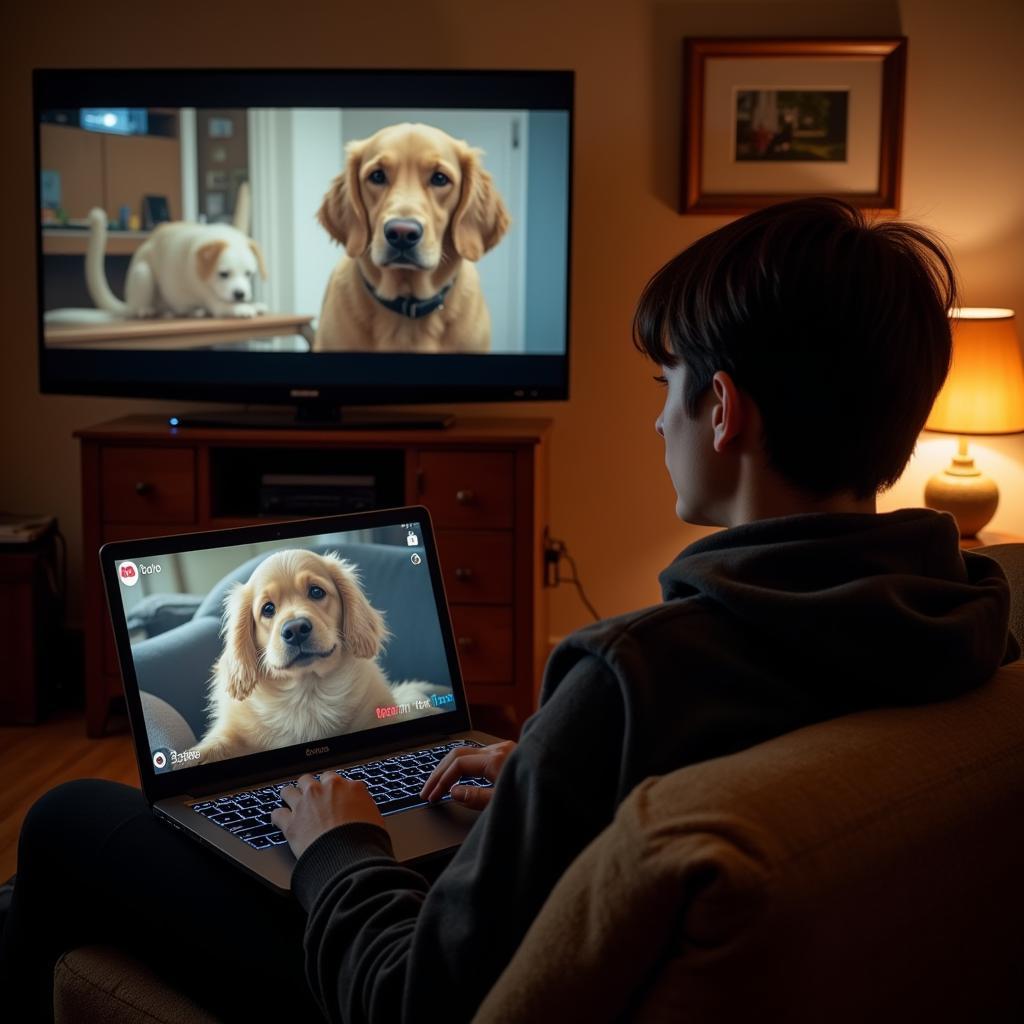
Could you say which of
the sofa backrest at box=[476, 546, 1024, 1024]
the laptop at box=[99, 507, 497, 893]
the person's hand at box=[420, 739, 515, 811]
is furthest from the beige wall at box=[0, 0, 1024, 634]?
the sofa backrest at box=[476, 546, 1024, 1024]

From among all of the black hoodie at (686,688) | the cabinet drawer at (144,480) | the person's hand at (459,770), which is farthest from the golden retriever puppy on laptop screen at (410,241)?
the black hoodie at (686,688)

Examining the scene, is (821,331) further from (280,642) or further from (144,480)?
(144,480)

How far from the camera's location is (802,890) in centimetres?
62

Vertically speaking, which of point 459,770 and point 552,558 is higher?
point 459,770

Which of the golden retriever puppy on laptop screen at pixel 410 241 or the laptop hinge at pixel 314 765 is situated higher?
the golden retriever puppy on laptop screen at pixel 410 241

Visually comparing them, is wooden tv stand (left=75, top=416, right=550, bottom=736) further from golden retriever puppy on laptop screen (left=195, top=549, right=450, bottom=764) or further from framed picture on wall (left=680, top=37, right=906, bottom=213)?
golden retriever puppy on laptop screen (left=195, top=549, right=450, bottom=764)

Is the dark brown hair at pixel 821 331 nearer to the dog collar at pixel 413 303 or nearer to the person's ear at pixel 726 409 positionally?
the person's ear at pixel 726 409

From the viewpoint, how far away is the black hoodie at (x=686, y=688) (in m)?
0.80

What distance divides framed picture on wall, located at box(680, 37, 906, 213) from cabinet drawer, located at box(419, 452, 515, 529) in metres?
0.94

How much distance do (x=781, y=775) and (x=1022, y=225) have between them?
3.19 m

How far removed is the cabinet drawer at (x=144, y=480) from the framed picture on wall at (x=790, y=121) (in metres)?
1.51

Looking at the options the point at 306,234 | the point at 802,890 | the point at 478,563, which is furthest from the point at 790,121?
the point at 802,890

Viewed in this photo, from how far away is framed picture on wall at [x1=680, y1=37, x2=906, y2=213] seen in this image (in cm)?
338

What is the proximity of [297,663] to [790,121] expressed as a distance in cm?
255
